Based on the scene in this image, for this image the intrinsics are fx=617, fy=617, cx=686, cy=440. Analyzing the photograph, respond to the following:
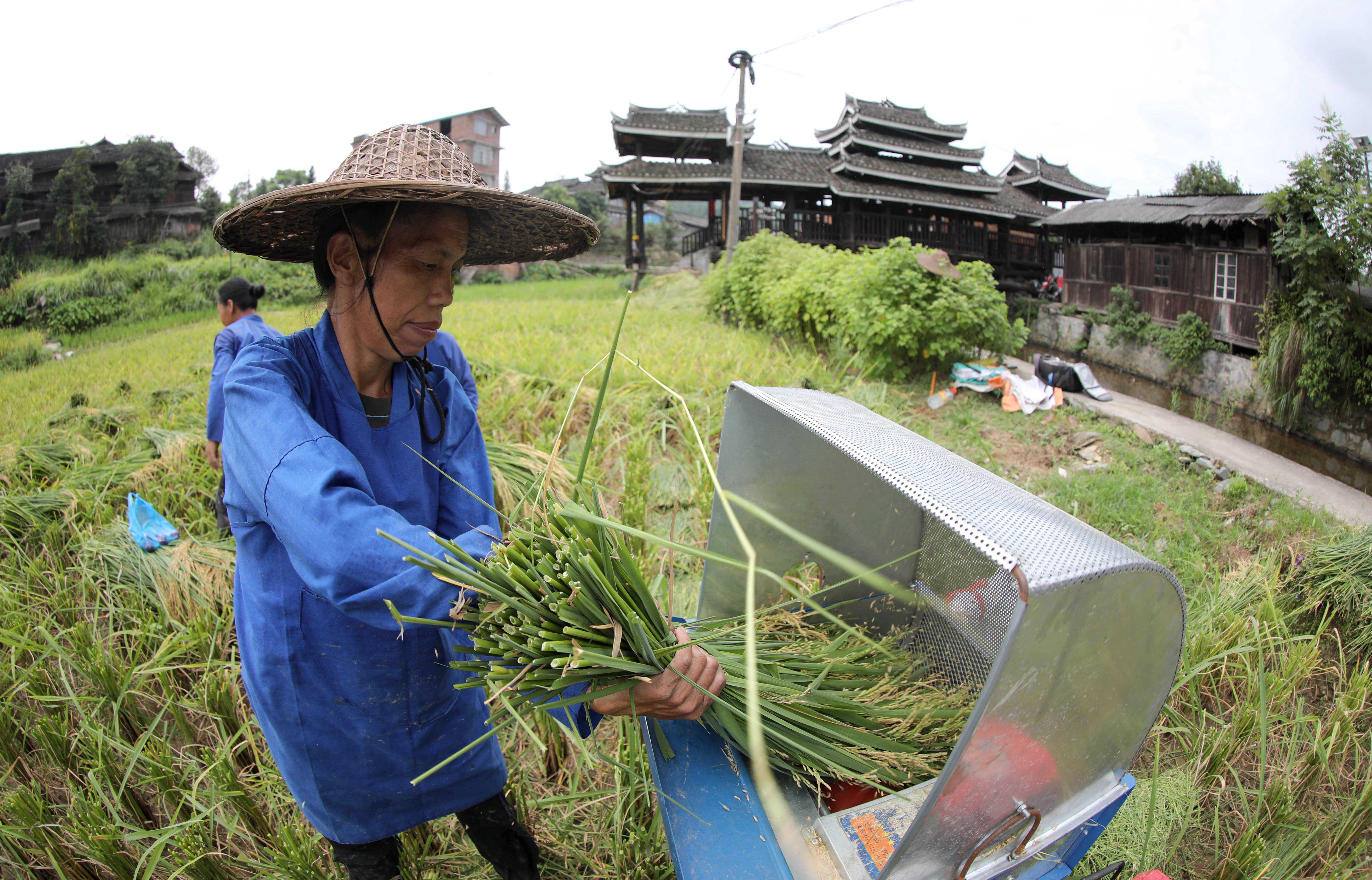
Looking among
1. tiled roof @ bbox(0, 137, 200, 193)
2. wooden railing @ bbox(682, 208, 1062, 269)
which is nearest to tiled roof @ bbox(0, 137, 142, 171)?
tiled roof @ bbox(0, 137, 200, 193)

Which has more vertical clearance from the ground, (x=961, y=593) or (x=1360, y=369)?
(x=1360, y=369)

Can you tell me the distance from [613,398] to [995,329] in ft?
15.0

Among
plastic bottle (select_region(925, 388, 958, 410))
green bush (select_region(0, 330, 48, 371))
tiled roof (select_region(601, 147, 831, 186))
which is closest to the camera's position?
green bush (select_region(0, 330, 48, 371))

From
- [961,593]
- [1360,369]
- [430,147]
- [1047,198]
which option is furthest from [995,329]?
[1047,198]

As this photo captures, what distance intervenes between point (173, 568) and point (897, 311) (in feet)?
19.6

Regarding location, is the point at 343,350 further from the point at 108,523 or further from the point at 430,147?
the point at 108,523

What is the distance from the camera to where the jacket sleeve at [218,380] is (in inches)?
99.2

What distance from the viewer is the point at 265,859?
1.79 m

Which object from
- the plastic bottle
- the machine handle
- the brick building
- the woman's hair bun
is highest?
the brick building

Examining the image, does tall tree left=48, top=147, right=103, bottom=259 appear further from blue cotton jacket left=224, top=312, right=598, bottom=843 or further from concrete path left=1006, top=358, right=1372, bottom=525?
concrete path left=1006, top=358, right=1372, bottom=525

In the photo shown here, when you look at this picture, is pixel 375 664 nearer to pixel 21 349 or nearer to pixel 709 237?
pixel 21 349

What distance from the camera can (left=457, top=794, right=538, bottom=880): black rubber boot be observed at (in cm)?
146

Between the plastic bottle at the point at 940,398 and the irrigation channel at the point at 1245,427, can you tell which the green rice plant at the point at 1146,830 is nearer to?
the plastic bottle at the point at 940,398

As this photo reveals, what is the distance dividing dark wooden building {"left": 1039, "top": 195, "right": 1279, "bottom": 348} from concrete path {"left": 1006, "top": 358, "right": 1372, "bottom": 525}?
3898 mm
